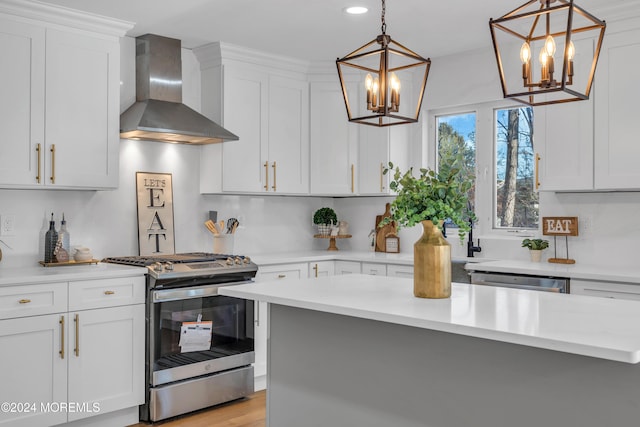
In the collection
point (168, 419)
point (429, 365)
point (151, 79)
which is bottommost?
point (168, 419)

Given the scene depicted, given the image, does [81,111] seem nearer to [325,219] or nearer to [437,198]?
[325,219]

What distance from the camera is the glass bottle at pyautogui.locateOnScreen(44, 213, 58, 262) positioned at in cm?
389

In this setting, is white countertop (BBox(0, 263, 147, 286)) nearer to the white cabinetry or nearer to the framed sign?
the white cabinetry

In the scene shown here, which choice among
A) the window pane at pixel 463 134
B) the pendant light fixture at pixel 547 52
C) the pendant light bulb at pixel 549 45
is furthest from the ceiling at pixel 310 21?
the pendant light bulb at pixel 549 45

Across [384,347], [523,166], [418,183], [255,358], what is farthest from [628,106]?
[255,358]

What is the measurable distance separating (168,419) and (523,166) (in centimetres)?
315

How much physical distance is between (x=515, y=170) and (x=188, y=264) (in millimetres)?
2588

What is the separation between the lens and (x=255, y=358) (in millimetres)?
4453

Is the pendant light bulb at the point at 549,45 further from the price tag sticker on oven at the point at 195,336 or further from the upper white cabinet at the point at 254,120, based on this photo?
the upper white cabinet at the point at 254,120

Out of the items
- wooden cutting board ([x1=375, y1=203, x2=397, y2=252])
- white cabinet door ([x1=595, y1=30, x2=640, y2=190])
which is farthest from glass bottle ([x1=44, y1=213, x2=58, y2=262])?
white cabinet door ([x1=595, y1=30, x2=640, y2=190])

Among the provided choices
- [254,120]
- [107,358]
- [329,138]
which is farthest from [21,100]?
[329,138]

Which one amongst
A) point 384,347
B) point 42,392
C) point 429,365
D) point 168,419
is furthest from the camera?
point 168,419

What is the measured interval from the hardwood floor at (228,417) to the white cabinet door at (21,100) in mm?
1725

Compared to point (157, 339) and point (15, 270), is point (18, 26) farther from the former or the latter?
point (157, 339)
